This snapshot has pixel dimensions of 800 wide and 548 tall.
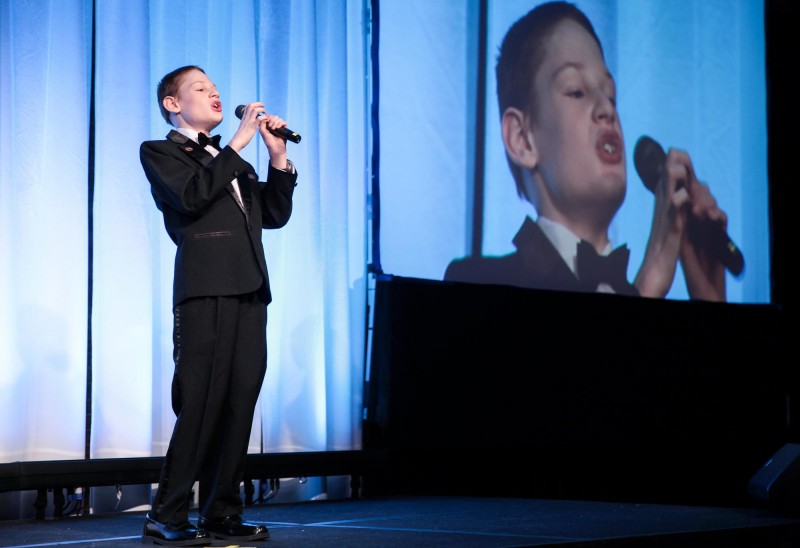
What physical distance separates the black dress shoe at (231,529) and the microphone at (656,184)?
307 centimetres

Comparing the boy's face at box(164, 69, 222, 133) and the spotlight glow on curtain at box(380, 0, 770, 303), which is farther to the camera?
the spotlight glow on curtain at box(380, 0, 770, 303)

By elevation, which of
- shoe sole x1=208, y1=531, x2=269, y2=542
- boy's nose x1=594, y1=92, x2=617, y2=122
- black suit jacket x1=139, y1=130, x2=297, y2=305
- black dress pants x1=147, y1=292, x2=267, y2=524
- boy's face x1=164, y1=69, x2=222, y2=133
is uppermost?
boy's nose x1=594, y1=92, x2=617, y2=122

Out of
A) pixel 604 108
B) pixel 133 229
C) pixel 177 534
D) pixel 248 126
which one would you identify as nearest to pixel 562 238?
pixel 604 108

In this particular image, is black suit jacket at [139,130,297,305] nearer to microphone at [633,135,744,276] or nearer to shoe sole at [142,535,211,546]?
shoe sole at [142,535,211,546]

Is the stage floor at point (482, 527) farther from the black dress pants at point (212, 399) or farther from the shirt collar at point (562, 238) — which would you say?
the shirt collar at point (562, 238)

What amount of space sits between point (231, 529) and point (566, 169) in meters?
2.70

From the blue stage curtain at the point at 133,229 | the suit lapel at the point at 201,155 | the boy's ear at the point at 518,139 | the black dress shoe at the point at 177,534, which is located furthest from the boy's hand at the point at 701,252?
the black dress shoe at the point at 177,534

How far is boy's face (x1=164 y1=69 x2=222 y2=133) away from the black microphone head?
9.42ft

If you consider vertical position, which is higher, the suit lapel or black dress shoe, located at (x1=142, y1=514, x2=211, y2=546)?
the suit lapel

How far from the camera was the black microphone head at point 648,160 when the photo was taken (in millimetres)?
4820

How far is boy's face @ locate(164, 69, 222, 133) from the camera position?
2336 millimetres

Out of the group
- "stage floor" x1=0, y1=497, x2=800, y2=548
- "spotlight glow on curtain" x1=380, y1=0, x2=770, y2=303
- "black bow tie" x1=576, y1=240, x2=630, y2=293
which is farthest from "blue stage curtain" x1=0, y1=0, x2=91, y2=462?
"black bow tie" x1=576, y1=240, x2=630, y2=293

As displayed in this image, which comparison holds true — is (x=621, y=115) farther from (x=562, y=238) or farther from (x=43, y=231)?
(x=43, y=231)

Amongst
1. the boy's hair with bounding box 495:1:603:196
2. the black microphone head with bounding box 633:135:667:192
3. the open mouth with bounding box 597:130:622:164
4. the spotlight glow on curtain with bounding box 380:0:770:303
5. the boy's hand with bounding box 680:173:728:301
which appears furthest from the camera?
the boy's hand with bounding box 680:173:728:301
